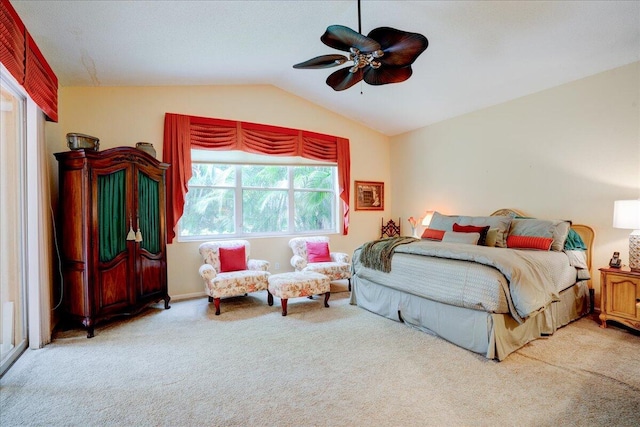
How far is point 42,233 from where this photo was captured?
2.96m

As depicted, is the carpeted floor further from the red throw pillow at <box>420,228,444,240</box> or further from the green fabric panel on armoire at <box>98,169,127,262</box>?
the red throw pillow at <box>420,228,444,240</box>

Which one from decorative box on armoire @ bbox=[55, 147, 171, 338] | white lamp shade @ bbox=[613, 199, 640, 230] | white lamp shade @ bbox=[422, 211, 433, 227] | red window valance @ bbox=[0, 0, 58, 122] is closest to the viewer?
red window valance @ bbox=[0, 0, 58, 122]


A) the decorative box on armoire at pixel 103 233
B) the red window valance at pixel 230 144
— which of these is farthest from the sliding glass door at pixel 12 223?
the red window valance at pixel 230 144

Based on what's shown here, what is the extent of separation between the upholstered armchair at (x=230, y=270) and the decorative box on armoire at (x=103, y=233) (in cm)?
73

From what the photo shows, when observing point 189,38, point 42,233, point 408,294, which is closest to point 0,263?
point 42,233

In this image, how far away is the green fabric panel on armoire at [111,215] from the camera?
3271 millimetres

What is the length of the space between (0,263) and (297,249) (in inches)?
131

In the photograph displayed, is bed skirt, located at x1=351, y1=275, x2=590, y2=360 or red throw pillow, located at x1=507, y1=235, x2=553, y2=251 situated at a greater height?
red throw pillow, located at x1=507, y1=235, x2=553, y2=251

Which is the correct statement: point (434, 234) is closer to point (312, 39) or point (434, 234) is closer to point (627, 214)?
point (627, 214)

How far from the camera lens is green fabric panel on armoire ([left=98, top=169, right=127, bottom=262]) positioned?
10.7 ft

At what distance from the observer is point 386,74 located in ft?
8.69

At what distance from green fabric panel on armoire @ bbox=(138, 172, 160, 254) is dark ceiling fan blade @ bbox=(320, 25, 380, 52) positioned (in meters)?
2.68

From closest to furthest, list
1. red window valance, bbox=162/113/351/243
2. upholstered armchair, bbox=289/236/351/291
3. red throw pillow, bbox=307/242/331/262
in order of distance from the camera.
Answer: red window valance, bbox=162/113/351/243 → upholstered armchair, bbox=289/236/351/291 → red throw pillow, bbox=307/242/331/262

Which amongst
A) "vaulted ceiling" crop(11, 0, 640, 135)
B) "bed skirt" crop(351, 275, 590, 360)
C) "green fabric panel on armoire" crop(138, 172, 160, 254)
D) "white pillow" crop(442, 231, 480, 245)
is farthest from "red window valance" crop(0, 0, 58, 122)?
"white pillow" crop(442, 231, 480, 245)
